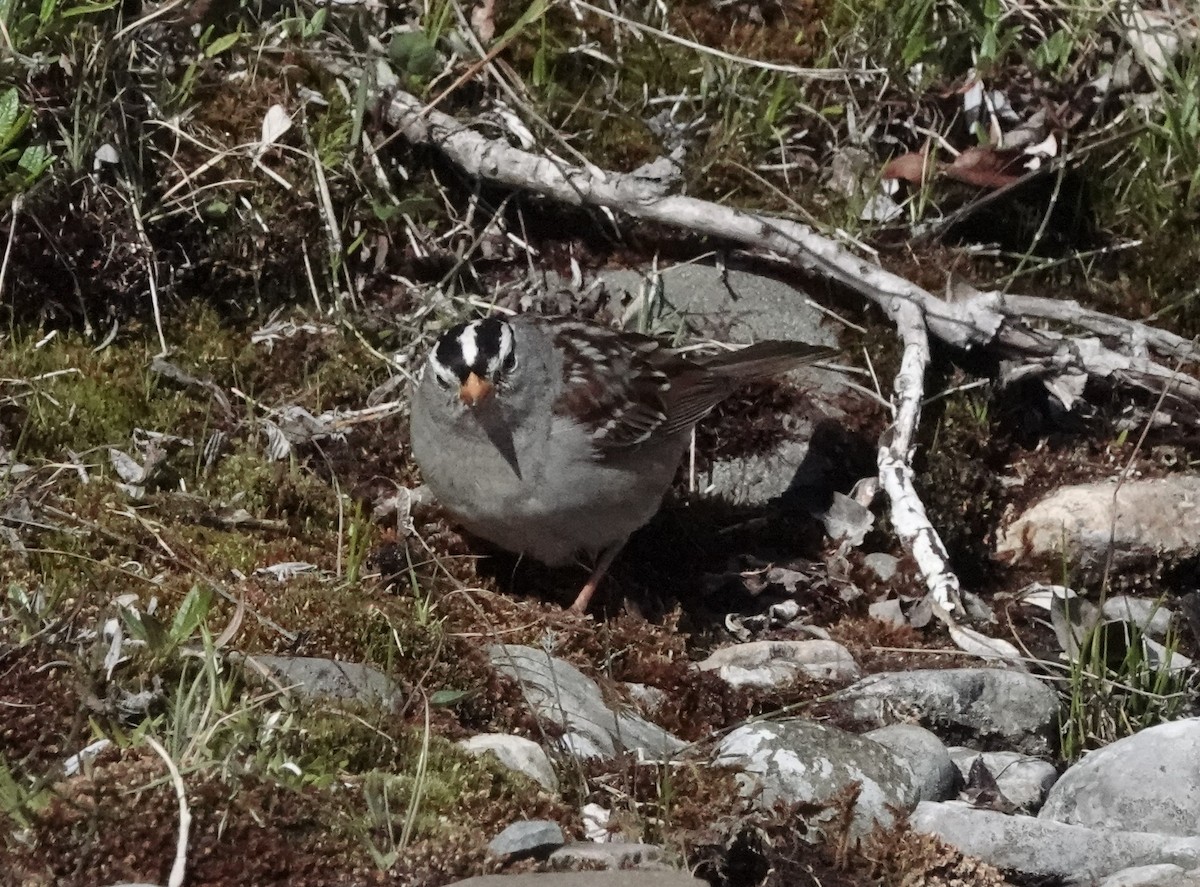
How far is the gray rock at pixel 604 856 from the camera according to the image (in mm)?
3488

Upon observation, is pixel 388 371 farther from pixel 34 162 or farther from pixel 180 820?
pixel 180 820

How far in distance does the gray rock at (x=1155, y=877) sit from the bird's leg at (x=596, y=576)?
7.37 ft

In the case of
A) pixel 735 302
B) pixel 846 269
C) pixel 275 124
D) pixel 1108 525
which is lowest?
pixel 1108 525

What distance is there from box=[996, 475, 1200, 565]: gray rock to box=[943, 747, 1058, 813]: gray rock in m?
1.41

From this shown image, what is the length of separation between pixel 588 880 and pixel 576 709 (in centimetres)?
121

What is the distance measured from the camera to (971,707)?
477 centimetres

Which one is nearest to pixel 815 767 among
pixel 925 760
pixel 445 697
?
pixel 925 760

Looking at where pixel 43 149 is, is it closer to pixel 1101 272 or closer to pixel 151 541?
pixel 151 541

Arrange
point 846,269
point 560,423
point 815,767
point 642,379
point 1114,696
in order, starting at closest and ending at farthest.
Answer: point 815,767 < point 1114,696 < point 560,423 < point 642,379 < point 846,269

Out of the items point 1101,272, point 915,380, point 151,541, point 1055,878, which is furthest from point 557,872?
point 1101,272

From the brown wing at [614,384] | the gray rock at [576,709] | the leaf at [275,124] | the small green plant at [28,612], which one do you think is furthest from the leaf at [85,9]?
the gray rock at [576,709]

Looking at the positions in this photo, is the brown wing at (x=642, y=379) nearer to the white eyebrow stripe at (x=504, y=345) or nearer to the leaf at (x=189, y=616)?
the white eyebrow stripe at (x=504, y=345)

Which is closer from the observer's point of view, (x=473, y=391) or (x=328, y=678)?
(x=328, y=678)

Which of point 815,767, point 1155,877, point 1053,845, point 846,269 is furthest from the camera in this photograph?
point 846,269
